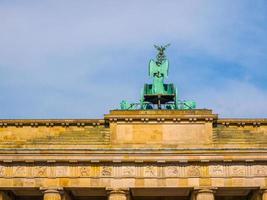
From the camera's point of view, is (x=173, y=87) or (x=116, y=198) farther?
(x=173, y=87)

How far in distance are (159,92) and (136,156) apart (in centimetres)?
511

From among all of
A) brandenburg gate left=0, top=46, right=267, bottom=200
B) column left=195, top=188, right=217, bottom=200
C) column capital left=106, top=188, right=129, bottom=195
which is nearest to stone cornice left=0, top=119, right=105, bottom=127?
brandenburg gate left=0, top=46, right=267, bottom=200

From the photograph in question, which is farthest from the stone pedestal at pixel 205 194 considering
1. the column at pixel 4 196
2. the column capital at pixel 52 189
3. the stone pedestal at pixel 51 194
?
the column at pixel 4 196

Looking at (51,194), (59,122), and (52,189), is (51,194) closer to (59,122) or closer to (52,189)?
(52,189)

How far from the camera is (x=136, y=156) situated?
115ft

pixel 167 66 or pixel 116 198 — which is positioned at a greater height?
pixel 167 66

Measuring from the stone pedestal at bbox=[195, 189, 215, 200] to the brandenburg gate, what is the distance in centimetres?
5

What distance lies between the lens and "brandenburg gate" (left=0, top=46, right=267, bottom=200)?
34969 mm

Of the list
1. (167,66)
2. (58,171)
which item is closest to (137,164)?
(58,171)

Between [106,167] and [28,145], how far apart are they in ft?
14.1

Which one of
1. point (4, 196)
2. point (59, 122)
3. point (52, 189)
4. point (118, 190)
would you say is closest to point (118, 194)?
point (118, 190)

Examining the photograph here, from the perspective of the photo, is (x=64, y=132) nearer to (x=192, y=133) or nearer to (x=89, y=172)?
(x=89, y=172)

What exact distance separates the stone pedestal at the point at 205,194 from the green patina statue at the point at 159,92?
5.30 meters

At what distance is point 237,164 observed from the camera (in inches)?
1384
